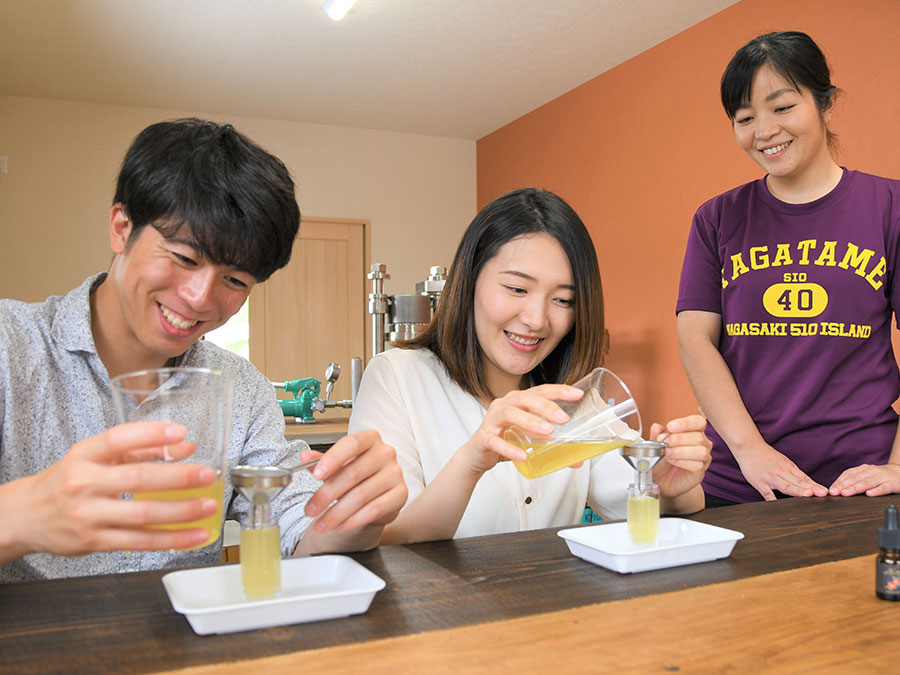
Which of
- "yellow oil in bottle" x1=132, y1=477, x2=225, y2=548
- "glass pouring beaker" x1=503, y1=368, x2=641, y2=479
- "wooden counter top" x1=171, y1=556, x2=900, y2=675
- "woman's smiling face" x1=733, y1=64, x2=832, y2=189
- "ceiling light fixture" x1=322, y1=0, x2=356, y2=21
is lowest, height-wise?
"wooden counter top" x1=171, y1=556, x2=900, y2=675

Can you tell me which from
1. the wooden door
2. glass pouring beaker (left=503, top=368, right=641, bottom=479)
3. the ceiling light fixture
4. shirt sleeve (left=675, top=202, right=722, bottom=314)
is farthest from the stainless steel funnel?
the wooden door

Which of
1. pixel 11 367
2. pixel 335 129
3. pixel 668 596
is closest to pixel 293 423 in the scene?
pixel 11 367

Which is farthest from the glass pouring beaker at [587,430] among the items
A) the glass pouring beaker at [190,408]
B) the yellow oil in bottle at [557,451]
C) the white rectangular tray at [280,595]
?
the glass pouring beaker at [190,408]

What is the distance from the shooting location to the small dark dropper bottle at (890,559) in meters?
0.84

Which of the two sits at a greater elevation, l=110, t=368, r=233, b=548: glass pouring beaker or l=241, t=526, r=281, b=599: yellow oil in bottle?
l=110, t=368, r=233, b=548: glass pouring beaker

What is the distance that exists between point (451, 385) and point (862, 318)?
0.93m

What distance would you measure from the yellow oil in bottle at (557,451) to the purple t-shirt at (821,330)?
3.08 feet

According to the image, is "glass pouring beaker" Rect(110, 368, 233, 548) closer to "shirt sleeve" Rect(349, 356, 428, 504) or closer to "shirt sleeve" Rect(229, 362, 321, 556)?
"shirt sleeve" Rect(229, 362, 321, 556)

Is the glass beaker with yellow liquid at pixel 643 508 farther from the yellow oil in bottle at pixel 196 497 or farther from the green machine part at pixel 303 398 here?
the green machine part at pixel 303 398

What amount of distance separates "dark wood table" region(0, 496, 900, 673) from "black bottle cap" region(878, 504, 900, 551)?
64 mm

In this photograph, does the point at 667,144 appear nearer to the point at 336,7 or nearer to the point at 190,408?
the point at 336,7

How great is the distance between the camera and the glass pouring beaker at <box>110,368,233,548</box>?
2.26ft

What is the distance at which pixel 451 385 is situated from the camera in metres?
1.61

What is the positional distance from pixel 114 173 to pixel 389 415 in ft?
17.4
